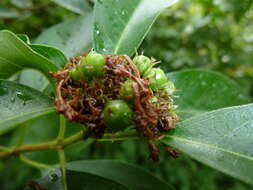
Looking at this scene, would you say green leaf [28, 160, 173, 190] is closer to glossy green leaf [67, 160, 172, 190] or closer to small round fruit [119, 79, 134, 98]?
glossy green leaf [67, 160, 172, 190]

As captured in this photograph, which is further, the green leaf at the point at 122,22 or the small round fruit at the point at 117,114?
the green leaf at the point at 122,22

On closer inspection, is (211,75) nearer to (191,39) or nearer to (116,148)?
(191,39)

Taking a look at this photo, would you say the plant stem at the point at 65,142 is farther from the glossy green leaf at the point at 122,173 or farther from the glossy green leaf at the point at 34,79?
the glossy green leaf at the point at 34,79

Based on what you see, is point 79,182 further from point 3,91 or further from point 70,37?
point 70,37

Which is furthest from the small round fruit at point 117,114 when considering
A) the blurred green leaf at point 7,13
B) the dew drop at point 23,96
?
the blurred green leaf at point 7,13

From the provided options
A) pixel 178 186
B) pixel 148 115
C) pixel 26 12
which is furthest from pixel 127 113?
pixel 178 186

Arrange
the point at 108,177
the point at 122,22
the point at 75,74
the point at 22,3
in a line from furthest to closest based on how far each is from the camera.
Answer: the point at 22,3 → the point at 108,177 → the point at 122,22 → the point at 75,74

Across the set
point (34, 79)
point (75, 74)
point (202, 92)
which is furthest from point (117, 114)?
point (34, 79)
